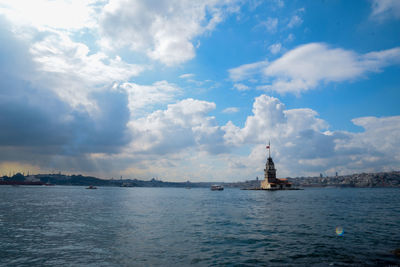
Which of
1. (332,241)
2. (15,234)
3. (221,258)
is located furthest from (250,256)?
(15,234)

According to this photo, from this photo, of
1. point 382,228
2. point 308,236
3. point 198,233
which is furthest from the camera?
point 382,228

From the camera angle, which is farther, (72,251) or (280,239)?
(280,239)

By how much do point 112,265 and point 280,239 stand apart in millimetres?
17155

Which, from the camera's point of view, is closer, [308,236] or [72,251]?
[72,251]

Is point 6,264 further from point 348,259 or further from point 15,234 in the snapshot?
point 348,259

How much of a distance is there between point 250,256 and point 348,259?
749 cm

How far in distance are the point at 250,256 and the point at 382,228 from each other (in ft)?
75.4

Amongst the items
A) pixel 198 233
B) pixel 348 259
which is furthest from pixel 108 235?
pixel 348 259

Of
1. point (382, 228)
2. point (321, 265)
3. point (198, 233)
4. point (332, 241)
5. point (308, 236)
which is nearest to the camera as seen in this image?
point (321, 265)

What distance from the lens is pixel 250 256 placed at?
21344mm

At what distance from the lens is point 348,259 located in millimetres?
20078

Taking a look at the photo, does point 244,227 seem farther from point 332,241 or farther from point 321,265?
point 321,265

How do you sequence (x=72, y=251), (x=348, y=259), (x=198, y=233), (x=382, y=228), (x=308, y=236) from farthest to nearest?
(x=382, y=228) → (x=198, y=233) → (x=308, y=236) → (x=72, y=251) → (x=348, y=259)

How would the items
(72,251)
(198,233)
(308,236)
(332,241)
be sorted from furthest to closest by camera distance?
(198,233), (308,236), (332,241), (72,251)
